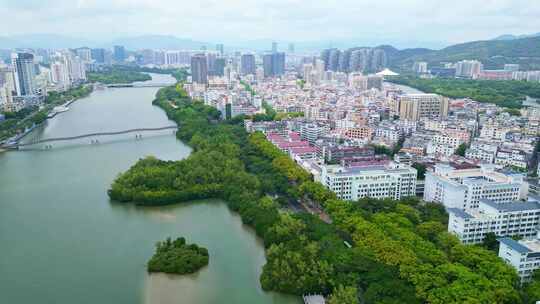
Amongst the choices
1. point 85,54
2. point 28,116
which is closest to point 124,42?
point 85,54

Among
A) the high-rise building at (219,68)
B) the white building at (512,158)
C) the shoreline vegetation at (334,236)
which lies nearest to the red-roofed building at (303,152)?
the shoreline vegetation at (334,236)

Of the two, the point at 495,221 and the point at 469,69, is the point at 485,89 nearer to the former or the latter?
the point at 469,69

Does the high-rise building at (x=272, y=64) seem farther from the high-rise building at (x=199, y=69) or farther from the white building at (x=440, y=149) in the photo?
the white building at (x=440, y=149)

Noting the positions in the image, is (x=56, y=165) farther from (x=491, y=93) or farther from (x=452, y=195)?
(x=491, y=93)

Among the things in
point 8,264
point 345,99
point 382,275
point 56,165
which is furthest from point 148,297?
point 345,99

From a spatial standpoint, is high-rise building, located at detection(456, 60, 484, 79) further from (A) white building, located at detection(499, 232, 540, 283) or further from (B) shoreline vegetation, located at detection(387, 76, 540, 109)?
(A) white building, located at detection(499, 232, 540, 283)

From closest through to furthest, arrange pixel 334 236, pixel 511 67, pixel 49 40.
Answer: pixel 334 236 < pixel 511 67 < pixel 49 40
